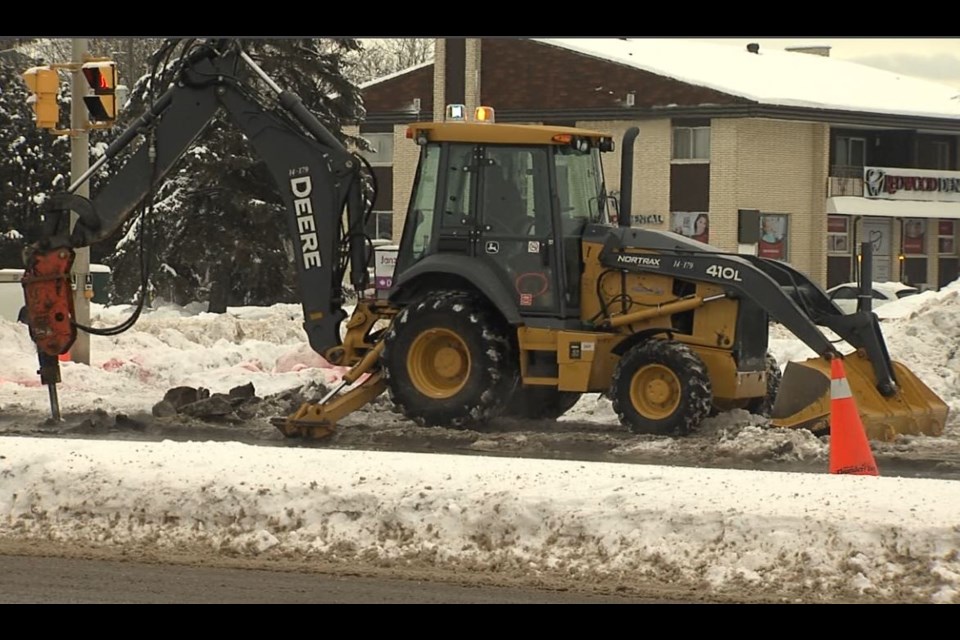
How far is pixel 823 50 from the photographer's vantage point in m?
62.5

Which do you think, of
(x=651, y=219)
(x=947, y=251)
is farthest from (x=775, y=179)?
(x=947, y=251)

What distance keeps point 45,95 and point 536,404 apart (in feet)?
22.9

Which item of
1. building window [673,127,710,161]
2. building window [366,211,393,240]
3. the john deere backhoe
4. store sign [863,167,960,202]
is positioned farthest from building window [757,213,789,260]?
the john deere backhoe

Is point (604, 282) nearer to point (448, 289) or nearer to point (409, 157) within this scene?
point (448, 289)

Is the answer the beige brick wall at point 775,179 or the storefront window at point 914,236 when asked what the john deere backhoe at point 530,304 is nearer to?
the beige brick wall at point 775,179

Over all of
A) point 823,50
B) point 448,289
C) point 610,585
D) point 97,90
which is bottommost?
point 610,585

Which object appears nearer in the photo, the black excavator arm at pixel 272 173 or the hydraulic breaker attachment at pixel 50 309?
the hydraulic breaker attachment at pixel 50 309

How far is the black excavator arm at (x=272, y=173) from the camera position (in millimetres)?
16344

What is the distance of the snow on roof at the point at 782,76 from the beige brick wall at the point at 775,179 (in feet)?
3.65

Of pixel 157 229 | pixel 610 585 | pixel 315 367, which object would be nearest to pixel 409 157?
pixel 157 229

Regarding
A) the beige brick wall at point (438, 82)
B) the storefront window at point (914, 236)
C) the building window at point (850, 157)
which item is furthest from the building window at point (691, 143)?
the storefront window at point (914, 236)

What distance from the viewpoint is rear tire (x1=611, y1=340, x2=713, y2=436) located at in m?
14.7

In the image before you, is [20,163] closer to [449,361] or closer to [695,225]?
[695,225]

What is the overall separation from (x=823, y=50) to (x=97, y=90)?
4671 cm
